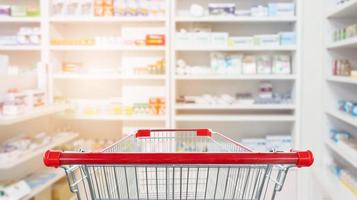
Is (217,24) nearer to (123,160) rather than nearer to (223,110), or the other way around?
(223,110)

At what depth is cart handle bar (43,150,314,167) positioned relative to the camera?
0.95m

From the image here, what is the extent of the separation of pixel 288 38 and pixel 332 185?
1.30m

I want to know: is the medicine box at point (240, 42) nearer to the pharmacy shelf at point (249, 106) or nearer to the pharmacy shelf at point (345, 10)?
the pharmacy shelf at point (249, 106)

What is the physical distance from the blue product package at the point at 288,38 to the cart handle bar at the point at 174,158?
2.79 m

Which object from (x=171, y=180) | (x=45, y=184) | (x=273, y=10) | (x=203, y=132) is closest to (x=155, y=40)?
(x=273, y=10)

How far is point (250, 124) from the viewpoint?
406 centimetres

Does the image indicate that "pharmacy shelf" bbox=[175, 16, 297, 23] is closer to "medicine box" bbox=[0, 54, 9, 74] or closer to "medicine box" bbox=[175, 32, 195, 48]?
"medicine box" bbox=[175, 32, 195, 48]

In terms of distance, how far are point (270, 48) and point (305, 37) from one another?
0.34 meters

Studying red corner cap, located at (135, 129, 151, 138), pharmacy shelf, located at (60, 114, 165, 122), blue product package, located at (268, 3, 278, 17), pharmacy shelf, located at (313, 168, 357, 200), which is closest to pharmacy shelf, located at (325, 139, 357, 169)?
pharmacy shelf, located at (313, 168, 357, 200)

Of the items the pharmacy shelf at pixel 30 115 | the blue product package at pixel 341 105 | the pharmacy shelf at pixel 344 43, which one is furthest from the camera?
the blue product package at pixel 341 105

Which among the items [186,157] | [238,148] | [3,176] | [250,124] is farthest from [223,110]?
[186,157]

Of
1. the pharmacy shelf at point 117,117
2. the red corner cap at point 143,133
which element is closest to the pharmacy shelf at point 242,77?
the pharmacy shelf at point 117,117

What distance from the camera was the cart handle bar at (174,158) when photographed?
95 cm

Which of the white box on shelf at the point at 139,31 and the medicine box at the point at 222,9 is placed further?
the white box on shelf at the point at 139,31
